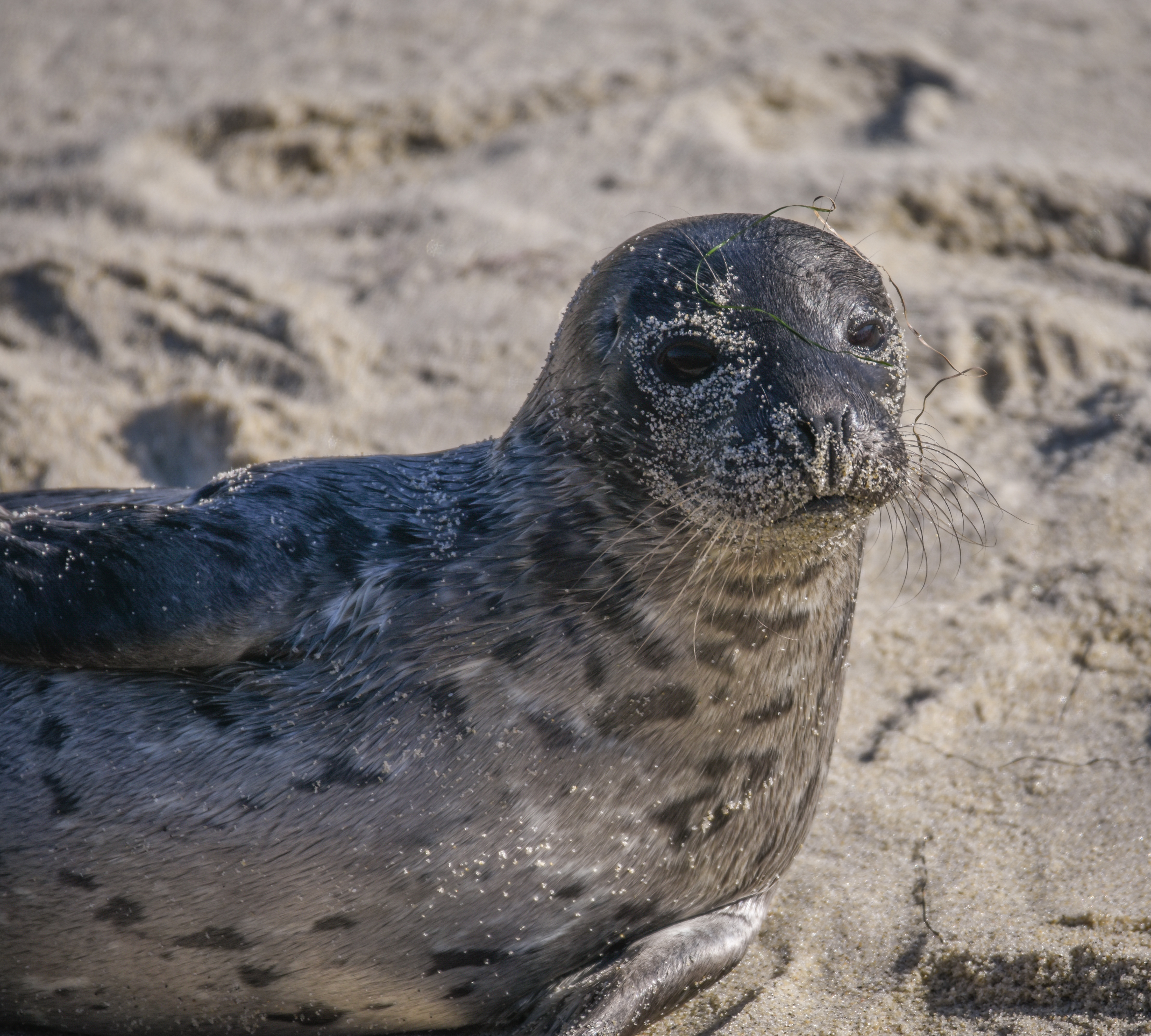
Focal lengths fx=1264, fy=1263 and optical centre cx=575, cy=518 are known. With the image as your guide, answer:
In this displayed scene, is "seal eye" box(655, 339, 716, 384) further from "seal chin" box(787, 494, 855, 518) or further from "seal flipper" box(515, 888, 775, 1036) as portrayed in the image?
"seal flipper" box(515, 888, 775, 1036)

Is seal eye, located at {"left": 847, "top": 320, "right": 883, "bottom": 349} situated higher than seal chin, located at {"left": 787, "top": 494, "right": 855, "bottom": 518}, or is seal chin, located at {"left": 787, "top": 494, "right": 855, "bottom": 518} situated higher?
seal eye, located at {"left": 847, "top": 320, "right": 883, "bottom": 349}

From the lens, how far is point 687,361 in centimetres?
255

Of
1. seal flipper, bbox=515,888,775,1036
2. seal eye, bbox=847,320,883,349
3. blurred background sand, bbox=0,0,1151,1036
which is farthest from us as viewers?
blurred background sand, bbox=0,0,1151,1036

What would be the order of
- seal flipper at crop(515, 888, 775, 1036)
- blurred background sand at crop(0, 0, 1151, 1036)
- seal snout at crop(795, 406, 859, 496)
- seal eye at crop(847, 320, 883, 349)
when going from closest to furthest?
seal snout at crop(795, 406, 859, 496), seal flipper at crop(515, 888, 775, 1036), seal eye at crop(847, 320, 883, 349), blurred background sand at crop(0, 0, 1151, 1036)

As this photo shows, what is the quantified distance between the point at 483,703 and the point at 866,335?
110 centimetres

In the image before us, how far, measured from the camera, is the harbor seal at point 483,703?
8.30 feet

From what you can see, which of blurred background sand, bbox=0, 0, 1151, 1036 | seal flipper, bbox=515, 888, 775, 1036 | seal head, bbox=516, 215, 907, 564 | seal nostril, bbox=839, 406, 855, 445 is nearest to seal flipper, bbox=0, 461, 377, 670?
seal head, bbox=516, 215, 907, 564

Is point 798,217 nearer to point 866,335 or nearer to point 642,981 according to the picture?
point 866,335

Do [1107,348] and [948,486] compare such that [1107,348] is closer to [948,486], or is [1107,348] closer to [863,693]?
[863,693]

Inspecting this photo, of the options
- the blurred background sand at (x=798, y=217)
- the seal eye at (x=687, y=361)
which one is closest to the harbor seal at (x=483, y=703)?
the seal eye at (x=687, y=361)

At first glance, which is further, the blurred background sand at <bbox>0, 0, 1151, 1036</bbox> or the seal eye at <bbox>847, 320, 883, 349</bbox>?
the blurred background sand at <bbox>0, 0, 1151, 1036</bbox>

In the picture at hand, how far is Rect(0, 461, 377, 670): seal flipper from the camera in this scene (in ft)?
8.64

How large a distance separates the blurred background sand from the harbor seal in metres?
0.43

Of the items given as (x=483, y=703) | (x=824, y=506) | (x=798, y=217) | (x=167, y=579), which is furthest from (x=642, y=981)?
(x=798, y=217)
